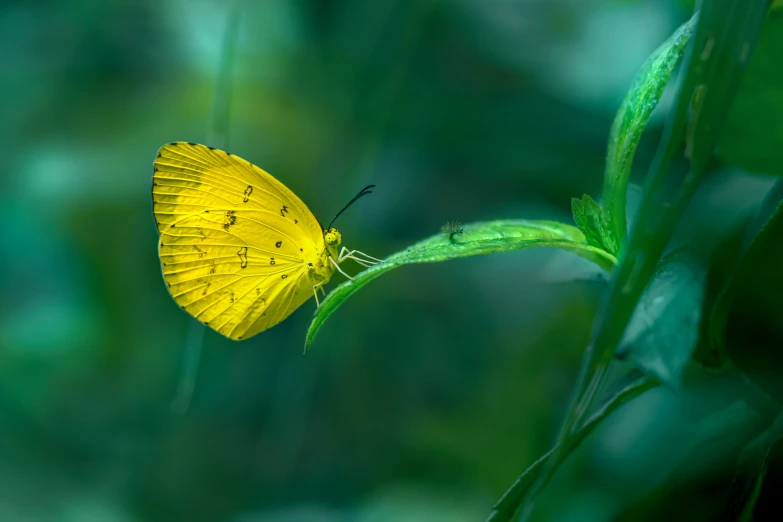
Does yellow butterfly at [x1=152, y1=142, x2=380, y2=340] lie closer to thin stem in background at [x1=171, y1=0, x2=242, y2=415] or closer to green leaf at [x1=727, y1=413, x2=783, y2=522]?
thin stem in background at [x1=171, y1=0, x2=242, y2=415]

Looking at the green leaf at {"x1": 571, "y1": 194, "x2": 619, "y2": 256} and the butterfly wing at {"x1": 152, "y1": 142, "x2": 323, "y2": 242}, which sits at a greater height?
the green leaf at {"x1": 571, "y1": 194, "x2": 619, "y2": 256}

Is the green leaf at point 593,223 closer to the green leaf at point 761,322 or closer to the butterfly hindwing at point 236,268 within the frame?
the green leaf at point 761,322

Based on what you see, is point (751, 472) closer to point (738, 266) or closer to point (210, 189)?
point (738, 266)

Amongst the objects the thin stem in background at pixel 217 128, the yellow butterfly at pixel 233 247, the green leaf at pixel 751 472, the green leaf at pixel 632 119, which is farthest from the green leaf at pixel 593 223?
the thin stem in background at pixel 217 128

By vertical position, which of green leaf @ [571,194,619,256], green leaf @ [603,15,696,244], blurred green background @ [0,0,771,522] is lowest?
blurred green background @ [0,0,771,522]

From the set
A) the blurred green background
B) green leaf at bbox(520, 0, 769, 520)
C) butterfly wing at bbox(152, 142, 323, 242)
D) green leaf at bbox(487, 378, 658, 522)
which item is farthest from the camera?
the blurred green background

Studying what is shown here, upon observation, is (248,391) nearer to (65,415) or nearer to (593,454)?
(65,415)

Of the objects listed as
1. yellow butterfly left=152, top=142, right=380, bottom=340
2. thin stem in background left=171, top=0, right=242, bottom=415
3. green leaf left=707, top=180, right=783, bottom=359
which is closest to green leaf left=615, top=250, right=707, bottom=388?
green leaf left=707, top=180, right=783, bottom=359
